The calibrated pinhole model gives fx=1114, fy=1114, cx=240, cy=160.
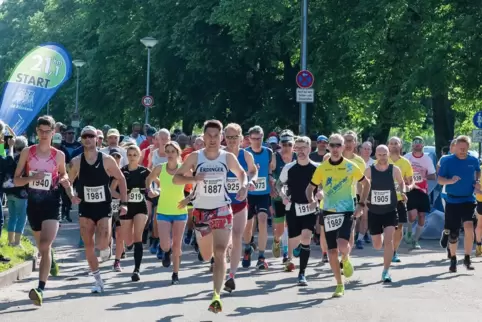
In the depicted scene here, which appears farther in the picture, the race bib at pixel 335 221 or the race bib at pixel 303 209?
the race bib at pixel 303 209

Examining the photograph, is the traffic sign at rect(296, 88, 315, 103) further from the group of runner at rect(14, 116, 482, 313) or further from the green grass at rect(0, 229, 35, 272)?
the green grass at rect(0, 229, 35, 272)

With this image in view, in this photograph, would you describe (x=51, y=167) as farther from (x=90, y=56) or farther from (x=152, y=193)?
(x=90, y=56)

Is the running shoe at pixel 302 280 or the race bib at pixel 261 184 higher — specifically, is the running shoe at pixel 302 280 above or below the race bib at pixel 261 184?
below

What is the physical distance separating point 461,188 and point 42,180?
20.0ft

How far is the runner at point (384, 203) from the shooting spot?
43.5 ft

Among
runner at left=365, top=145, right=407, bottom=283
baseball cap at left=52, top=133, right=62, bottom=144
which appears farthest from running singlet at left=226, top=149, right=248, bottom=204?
baseball cap at left=52, top=133, right=62, bottom=144

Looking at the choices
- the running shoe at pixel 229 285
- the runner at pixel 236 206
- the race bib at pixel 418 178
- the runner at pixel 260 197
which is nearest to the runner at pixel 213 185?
the running shoe at pixel 229 285

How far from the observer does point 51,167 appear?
11156 mm

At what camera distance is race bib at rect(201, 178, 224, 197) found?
10.3m

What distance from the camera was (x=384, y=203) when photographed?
13477 mm

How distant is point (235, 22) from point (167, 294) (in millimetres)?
23133

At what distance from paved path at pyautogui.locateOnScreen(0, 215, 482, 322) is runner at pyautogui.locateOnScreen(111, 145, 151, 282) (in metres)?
0.38

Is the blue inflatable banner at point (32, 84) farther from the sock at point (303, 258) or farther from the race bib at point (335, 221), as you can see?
the race bib at point (335, 221)

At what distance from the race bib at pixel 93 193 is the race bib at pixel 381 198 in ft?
11.9
